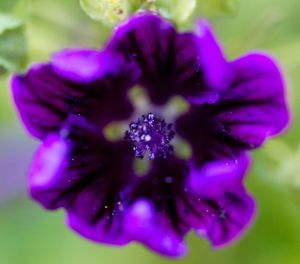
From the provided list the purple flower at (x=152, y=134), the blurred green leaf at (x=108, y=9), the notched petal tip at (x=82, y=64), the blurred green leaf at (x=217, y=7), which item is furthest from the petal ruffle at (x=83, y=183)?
the blurred green leaf at (x=217, y=7)

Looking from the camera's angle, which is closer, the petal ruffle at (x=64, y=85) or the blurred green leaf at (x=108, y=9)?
the petal ruffle at (x=64, y=85)

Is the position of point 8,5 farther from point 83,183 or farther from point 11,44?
point 83,183

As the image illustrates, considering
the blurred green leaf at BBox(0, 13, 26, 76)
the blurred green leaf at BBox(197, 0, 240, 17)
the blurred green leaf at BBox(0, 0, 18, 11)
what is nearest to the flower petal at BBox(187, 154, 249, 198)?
the blurred green leaf at BBox(197, 0, 240, 17)

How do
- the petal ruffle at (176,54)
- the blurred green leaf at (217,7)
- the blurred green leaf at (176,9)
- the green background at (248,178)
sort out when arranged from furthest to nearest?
the green background at (248,178) → the blurred green leaf at (217,7) → the blurred green leaf at (176,9) → the petal ruffle at (176,54)

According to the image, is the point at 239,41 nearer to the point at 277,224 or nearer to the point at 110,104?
the point at 110,104

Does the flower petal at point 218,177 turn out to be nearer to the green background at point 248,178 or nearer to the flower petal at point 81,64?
the flower petal at point 81,64

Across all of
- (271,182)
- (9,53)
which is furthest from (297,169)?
(9,53)
